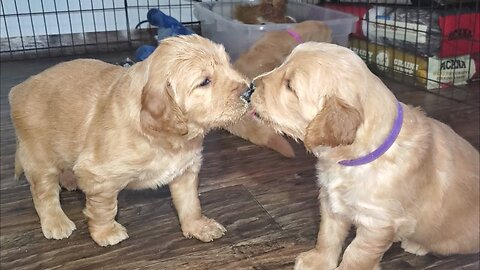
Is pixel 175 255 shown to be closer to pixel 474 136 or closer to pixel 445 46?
pixel 474 136

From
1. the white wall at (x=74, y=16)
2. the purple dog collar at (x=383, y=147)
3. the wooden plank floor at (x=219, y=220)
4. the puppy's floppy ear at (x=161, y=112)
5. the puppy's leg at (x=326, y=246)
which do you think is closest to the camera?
the purple dog collar at (x=383, y=147)

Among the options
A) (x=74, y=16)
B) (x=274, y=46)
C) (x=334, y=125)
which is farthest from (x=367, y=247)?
(x=74, y=16)

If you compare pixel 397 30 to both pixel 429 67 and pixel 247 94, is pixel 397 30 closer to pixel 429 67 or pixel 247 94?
pixel 429 67

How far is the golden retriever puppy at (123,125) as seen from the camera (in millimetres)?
1725

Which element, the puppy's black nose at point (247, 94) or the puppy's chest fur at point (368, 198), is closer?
the puppy's chest fur at point (368, 198)

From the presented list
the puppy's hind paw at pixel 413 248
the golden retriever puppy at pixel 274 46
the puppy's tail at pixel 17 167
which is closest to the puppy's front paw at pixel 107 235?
the puppy's tail at pixel 17 167

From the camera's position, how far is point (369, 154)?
1.58m

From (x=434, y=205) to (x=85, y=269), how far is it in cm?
123

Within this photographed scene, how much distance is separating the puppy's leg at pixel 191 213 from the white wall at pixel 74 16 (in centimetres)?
343

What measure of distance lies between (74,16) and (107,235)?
3.53 m

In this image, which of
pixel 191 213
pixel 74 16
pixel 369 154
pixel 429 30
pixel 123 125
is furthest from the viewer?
pixel 74 16

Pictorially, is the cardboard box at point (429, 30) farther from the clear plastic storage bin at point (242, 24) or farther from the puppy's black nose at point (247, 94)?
the puppy's black nose at point (247, 94)

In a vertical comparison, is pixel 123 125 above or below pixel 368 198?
above

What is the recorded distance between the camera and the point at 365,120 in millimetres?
1549
